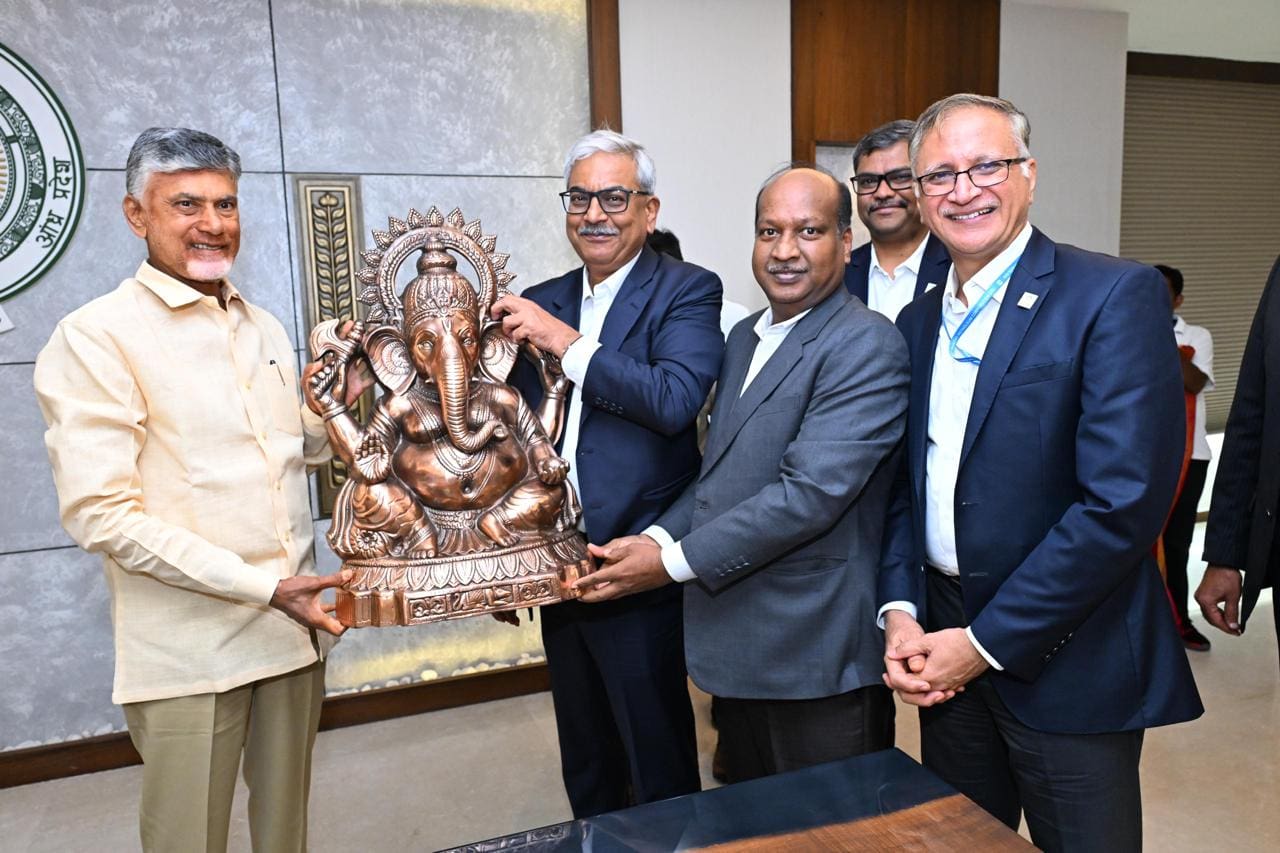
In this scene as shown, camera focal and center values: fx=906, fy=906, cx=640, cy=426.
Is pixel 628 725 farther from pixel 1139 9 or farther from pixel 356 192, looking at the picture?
pixel 1139 9

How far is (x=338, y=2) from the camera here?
11.1 feet

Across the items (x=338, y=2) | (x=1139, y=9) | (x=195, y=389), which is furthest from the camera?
(x=1139, y=9)

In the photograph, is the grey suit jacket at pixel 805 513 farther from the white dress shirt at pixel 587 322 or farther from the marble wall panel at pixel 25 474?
the marble wall panel at pixel 25 474

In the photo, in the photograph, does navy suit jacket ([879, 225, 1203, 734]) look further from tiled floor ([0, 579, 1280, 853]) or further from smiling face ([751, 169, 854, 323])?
tiled floor ([0, 579, 1280, 853])

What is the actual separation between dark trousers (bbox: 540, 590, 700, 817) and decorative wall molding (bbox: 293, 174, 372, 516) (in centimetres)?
156

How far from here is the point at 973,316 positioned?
1645mm

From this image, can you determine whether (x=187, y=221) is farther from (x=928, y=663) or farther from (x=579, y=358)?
(x=928, y=663)

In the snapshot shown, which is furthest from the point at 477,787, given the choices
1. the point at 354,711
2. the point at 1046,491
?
the point at 1046,491

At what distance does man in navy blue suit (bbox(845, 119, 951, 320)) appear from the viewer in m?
2.51

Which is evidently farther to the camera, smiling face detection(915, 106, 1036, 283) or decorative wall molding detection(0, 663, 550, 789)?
decorative wall molding detection(0, 663, 550, 789)

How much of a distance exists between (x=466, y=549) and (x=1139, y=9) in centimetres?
489

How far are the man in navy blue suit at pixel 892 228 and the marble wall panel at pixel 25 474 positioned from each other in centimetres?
289

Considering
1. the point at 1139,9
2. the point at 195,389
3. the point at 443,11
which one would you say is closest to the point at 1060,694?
the point at 195,389

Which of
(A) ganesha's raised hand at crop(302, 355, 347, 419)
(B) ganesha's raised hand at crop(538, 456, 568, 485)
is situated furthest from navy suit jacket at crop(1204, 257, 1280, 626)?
(A) ganesha's raised hand at crop(302, 355, 347, 419)
